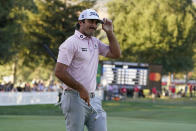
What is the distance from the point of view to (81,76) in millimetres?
5930

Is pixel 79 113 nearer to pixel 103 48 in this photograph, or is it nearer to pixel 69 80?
pixel 69 80

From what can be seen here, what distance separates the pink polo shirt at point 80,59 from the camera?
5.84 meters

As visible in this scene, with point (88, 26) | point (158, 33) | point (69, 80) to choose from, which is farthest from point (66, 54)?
point (158, 33)

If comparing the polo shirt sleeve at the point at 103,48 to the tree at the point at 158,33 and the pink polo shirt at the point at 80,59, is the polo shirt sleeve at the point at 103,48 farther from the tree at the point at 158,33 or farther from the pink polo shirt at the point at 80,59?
the tree at the point at 158,33

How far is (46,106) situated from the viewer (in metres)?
30.7

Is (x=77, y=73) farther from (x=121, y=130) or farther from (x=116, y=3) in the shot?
(x=116, y=3)

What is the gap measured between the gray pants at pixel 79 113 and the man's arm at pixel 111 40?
65cm

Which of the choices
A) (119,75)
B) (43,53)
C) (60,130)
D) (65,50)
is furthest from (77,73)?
(43,53)

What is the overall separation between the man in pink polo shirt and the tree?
196 feet

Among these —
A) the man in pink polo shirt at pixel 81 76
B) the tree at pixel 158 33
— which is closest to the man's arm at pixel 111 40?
the man in pink polo shirt at pixel 81 76

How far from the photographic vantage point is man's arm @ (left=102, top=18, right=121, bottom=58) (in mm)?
6219

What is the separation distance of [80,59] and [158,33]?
60439 mm

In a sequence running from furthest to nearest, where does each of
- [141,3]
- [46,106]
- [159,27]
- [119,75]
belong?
[141,3] < [159,27] < [119,75] < [46,106]

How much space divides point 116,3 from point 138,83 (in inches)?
1341
